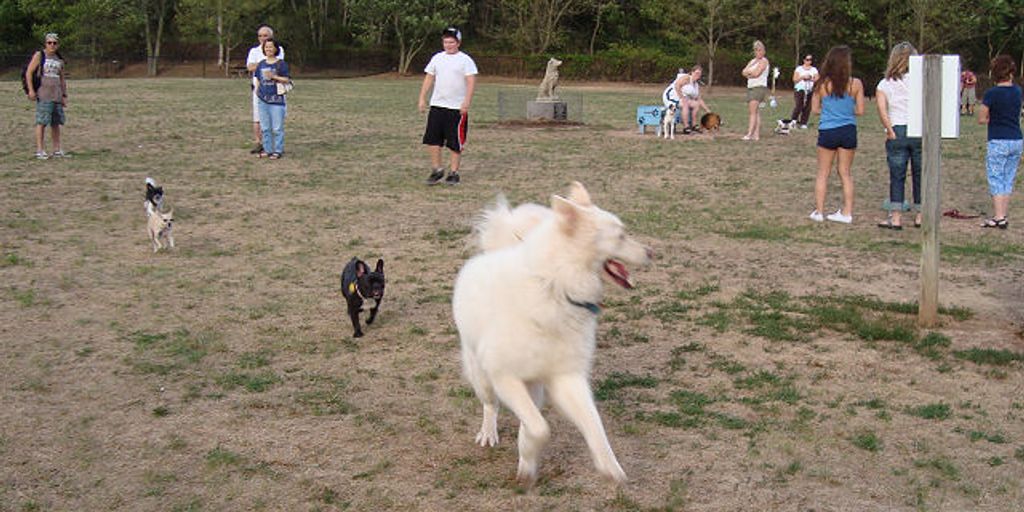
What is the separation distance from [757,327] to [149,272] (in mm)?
5162

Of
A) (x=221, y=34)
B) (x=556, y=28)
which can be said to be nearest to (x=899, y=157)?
(x=556, y=28)

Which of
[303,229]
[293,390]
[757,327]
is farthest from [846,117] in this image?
[293,390]

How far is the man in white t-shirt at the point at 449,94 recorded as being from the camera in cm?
1261

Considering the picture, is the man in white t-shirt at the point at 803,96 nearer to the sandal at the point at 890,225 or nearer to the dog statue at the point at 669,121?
the dog statue at the point at 669,121

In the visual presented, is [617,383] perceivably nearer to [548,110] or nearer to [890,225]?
→ [890,225]

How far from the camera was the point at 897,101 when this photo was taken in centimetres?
1003

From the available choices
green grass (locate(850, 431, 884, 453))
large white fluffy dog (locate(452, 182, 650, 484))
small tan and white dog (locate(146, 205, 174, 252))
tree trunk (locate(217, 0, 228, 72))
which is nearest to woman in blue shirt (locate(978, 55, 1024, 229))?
green grass (locate(850, 431, 884, 453))

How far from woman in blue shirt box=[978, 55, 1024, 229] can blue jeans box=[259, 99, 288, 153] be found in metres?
10.2

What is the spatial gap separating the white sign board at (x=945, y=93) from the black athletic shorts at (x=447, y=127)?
23.0 feet

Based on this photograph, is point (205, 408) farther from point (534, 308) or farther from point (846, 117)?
point (846, 117)

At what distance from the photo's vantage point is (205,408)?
512cm

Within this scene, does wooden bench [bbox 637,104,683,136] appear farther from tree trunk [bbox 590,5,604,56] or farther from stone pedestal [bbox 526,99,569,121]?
tree trunk [bbox 590,5,604,56]

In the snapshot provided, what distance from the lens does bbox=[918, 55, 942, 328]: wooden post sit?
6621mm

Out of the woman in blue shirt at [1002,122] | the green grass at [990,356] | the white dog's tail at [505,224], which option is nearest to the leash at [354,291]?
the white dog's tail at [505,224]
